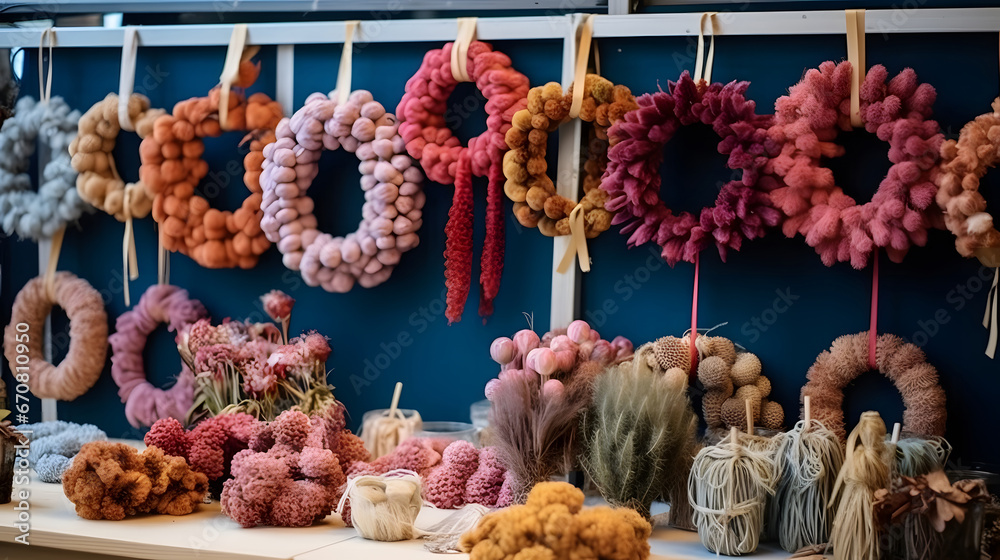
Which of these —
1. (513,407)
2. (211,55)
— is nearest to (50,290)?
(211,55)

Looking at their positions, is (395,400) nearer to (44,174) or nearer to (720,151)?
(720,151)

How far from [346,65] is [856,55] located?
3.45 ft

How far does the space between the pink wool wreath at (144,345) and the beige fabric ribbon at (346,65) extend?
62cm

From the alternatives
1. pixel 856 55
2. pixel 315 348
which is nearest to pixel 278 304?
pixel 315 348

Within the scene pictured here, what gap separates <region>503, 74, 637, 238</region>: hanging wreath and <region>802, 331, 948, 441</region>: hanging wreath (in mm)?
496

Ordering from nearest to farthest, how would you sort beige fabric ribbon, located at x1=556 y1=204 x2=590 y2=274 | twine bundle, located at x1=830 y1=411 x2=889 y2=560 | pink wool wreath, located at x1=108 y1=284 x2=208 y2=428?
twine bundle, located at x1=830 y1=411 x2=889 y2=560, beige fabric ribbon, located at x1=556 y1=204 x2=590 y2=274, pink wool wreath, located at x1=108 y1=284 x2=208 y2=428

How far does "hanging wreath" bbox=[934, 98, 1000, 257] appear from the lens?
1.60m

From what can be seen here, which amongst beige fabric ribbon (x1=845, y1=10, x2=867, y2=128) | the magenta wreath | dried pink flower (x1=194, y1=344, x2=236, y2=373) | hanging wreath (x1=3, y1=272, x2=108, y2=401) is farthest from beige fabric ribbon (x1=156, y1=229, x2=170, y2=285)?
beige fabric ribbon (x1=845, y1=10, x2=867, y2=128)

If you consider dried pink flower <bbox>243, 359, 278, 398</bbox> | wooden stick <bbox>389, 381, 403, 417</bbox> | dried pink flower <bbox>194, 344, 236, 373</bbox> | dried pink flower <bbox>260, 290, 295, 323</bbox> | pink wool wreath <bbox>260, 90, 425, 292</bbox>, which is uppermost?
pink wool wreath <bbox>260, 90, 425, 292</bbox>

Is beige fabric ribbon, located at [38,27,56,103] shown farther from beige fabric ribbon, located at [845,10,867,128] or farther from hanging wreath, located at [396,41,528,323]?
beige fabric ribbon, located at [845,10,867,128]

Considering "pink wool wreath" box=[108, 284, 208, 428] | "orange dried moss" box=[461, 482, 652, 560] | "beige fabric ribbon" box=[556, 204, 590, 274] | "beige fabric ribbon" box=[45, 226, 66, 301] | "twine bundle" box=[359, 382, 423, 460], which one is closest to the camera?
"orange dried moss" box=[461, 482, 652, 560]

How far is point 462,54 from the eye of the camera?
1971 millimetres

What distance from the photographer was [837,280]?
1.84 m

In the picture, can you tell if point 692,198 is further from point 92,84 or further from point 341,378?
point 92,84
